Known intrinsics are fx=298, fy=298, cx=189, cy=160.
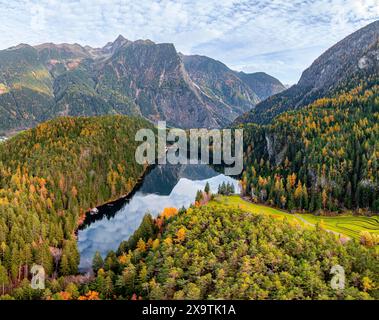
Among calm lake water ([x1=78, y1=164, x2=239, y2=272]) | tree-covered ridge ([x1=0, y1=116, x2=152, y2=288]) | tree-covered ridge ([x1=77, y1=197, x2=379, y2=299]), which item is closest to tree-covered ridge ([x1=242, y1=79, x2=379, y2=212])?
calm lake water ([x1=78, y1=164, x2=239, y2=272])

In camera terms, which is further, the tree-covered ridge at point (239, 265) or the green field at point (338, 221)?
the green field at point (338, 221)

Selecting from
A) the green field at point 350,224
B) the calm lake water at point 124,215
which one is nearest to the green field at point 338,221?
the green field at point 350,224

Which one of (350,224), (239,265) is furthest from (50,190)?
(350,224)

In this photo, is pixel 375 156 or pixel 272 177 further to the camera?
pixel 272 177

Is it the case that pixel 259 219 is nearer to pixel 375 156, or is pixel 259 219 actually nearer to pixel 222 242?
pixel 222 242

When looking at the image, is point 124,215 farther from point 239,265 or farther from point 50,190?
point 239,265

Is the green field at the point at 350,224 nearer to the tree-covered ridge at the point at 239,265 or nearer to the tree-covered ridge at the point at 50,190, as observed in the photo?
the tree-covered ridge at the point at 239,265

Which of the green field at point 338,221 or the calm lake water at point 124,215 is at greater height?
the green field at point 338,221
